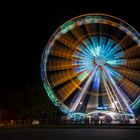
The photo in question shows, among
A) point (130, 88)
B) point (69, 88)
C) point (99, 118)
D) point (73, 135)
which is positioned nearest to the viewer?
point (73, 135)

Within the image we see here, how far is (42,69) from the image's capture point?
54.5m

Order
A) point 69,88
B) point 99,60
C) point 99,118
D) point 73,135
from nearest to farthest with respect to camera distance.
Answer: point 73,135 < point 99,60 < point 69,88 < point 99,118

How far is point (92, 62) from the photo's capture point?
5566 cm

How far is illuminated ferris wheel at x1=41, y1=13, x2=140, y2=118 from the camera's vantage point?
180ft

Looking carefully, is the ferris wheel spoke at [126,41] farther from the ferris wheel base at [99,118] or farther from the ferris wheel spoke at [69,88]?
the ferris wheel base at [99,118]

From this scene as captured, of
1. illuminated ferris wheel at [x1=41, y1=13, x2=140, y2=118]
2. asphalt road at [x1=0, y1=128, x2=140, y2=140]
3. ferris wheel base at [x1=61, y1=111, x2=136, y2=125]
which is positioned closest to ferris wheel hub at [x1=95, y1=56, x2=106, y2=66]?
illuminated ferris wheel at [x1=41, y1=13, x2=140, y2=118]

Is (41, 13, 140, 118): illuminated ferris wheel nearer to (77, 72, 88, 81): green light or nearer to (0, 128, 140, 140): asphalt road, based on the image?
(77, 72, 88, 81): green light

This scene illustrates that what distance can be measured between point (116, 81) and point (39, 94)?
22.4 m

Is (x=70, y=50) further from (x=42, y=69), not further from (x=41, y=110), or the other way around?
(x=41, y=110)

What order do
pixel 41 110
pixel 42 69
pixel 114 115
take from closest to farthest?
pixel 42 69
pixel 114 115
pixel 41 110

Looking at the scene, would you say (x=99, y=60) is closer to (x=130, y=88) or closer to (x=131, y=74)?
(x=131, y=74)

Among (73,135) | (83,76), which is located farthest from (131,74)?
(73,135)

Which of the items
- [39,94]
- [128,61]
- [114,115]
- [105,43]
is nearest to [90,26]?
[105,43]

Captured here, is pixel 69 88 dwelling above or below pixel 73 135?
above
